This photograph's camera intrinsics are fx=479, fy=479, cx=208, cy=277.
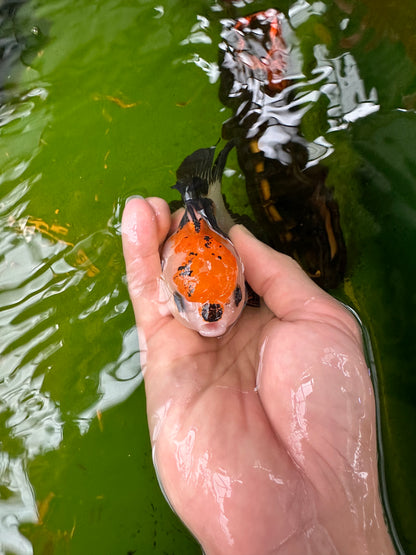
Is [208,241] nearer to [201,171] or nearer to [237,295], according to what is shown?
[237,295]

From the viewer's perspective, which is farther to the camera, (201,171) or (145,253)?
(201,171)

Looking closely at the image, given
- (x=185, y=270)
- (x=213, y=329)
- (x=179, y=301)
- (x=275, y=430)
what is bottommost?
(x=275, y=430)

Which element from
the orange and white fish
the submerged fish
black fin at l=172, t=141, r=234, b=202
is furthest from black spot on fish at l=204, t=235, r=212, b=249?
the submerged fish

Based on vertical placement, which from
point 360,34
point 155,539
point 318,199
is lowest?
point 155,539

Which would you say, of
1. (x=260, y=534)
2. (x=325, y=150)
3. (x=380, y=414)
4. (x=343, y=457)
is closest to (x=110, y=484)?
(x=260, y=534)

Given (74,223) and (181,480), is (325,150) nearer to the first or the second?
(74,223)

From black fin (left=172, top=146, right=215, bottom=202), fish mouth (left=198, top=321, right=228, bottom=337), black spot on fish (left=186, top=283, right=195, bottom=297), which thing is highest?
black fin (left=172, top=146, right=215, bottom=202)

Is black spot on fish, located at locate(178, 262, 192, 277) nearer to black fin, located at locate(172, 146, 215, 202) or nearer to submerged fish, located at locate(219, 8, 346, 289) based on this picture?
black fin, located at locate(172, 146, 215, 202)

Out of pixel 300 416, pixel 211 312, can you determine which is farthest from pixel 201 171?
pixel 300 416
